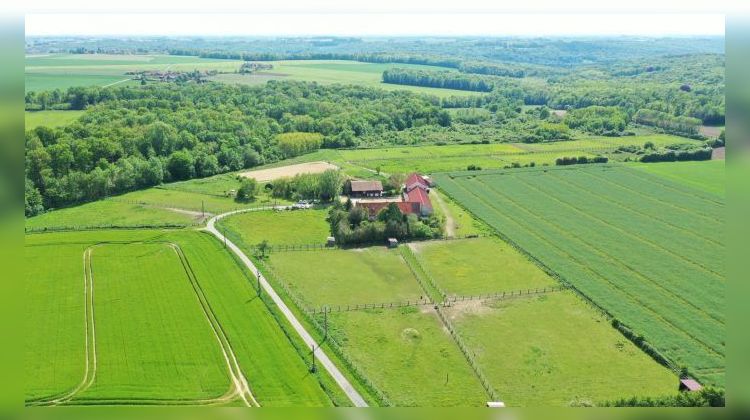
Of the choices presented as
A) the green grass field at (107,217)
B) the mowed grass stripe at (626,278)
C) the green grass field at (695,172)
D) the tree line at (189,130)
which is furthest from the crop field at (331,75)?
the mowed grass stripe at (626,278)

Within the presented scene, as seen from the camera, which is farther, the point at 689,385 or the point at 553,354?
the point at 553,354

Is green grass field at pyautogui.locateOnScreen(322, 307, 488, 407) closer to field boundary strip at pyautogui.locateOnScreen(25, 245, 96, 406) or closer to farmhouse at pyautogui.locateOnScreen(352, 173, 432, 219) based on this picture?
field boundary strip at pyautogui.locateOnScreen(25, 245, 96, 406)

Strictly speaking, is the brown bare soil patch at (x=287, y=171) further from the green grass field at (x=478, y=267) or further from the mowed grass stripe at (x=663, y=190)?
the mowed grass stripe at (x=663, y=190)

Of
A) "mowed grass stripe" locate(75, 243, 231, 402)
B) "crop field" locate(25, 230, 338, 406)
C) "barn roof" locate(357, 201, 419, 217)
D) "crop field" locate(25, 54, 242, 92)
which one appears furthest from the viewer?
"crop field" locate(25, 54, 242, 92)

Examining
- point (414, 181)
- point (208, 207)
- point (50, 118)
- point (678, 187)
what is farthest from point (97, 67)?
point (678, 187)

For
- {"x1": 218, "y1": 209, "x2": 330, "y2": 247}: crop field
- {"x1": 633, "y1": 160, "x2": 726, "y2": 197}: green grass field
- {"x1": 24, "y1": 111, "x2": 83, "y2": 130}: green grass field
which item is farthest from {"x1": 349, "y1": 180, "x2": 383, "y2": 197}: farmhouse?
{"x1": 24, "y1": 111, "x2": 83, "y2": 130}: green grass field

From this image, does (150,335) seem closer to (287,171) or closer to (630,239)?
(630,239)
